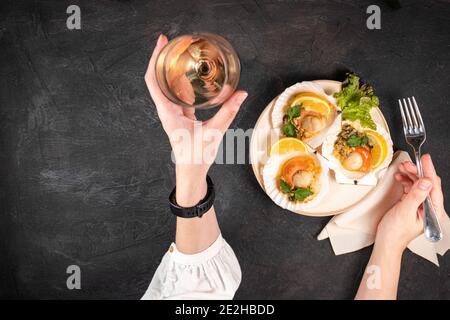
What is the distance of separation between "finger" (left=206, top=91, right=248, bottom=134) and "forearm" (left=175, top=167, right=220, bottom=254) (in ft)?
0.70

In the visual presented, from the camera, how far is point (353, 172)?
1.79 meters

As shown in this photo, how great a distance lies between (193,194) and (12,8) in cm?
127

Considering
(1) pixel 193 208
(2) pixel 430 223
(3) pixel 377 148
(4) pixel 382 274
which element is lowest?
(4) pixel 382 274

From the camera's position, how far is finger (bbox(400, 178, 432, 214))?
1724 millimetres

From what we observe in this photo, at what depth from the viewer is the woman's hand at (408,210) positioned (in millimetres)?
1780

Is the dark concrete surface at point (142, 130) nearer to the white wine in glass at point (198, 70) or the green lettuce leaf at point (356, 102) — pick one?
the green lettuce leaf at point (356, 102)

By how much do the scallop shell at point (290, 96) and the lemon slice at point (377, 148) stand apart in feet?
0.50

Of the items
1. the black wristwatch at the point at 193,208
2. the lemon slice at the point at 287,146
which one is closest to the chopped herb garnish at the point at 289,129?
the lemon slice at the point at 287,146

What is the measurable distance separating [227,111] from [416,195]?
0.92 metres

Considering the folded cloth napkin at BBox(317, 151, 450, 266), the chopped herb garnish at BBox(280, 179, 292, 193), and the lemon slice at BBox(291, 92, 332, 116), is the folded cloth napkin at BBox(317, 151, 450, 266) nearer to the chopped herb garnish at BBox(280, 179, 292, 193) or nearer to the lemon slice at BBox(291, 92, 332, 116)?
the chopped herb garnish at BBox(280, 179, 292, 193)

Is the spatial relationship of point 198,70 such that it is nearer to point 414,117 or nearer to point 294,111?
point 294,111

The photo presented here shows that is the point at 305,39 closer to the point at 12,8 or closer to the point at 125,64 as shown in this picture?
the point at 125,64

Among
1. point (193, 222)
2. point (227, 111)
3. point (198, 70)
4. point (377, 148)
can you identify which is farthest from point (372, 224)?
point (198, 70)

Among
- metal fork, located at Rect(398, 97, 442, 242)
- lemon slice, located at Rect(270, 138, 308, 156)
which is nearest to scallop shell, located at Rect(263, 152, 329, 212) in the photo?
lemon slice, located at Rect(270, 138, 308, 156)
